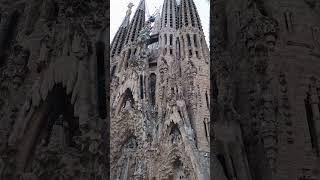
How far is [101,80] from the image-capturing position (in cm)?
1029

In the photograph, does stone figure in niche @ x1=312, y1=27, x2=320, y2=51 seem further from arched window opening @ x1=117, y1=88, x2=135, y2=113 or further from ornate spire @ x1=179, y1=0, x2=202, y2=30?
ornate spire @ x1=179, y1=0, x2=202, y2=30

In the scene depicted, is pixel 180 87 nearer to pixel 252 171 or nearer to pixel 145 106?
pixel 145 106

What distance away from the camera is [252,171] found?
852 cm

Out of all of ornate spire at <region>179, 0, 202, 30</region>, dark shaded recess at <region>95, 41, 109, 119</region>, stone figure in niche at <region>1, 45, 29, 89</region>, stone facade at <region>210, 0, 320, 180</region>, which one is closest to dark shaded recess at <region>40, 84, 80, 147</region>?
dark shaded recess at <region>95, 41, 109, 119</region>

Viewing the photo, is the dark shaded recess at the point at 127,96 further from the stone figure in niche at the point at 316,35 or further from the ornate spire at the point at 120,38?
the stone figure in niche at the point at 316,35

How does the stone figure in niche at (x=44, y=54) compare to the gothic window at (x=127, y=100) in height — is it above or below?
below

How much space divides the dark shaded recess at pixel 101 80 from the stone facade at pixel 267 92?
7.34 ft

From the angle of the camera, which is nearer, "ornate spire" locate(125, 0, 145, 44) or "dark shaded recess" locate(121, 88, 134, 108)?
"dark shaded recess" locate(121, 88, 134, 108)

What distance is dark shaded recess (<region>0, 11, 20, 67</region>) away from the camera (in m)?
11.5

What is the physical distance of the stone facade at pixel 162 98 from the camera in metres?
40.1

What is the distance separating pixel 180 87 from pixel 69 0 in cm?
3625

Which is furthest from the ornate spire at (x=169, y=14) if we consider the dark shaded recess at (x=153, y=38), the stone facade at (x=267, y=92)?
the stone facade at (x=267, y=92)

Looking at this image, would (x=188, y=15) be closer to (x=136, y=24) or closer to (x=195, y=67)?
(x=136, y=24)

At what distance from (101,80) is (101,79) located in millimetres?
27
